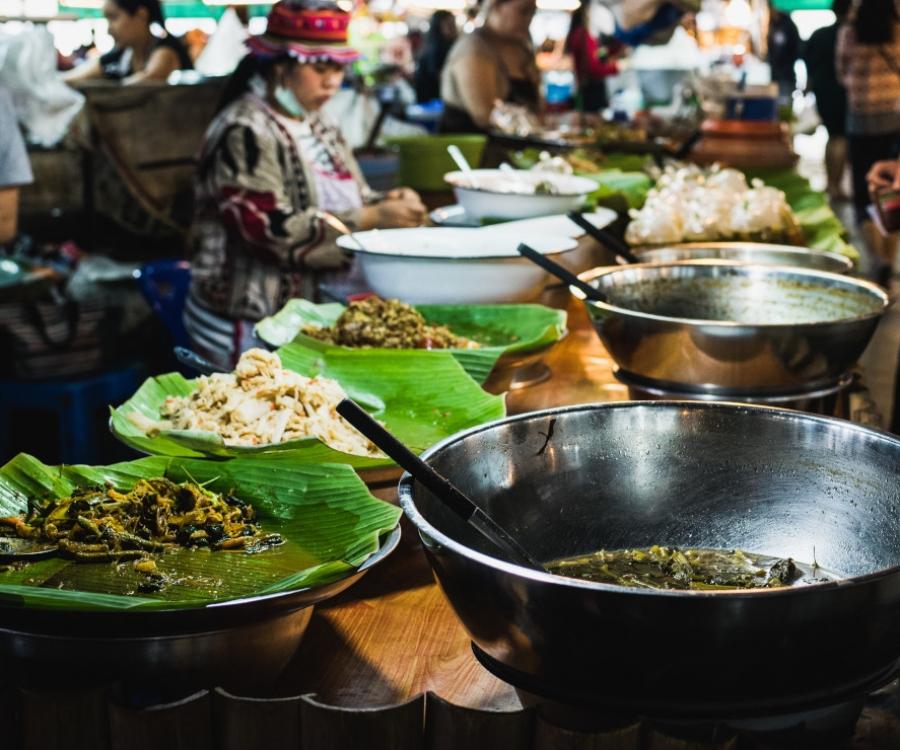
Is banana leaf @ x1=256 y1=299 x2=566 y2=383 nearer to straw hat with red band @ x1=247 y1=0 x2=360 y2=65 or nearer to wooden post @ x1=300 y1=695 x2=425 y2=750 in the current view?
wooden post @ x1=300 y1=695 x2=425 y2=750

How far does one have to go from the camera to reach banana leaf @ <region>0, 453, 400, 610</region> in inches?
44.5

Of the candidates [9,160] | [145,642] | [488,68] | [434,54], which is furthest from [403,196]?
[434,54]

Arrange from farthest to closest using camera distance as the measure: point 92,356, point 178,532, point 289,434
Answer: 1. point 92,356
2. point 289,434
3. point 178,532

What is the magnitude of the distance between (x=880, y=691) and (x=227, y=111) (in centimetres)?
309

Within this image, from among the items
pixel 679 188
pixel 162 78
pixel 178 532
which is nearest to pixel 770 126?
pixel 679 188

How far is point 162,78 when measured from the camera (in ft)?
21.5

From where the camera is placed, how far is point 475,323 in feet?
8.17

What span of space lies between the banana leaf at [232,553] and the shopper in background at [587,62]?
27.9 feet

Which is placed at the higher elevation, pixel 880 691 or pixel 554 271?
pixel 554 271

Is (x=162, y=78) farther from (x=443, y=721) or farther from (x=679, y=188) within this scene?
(x=443, y=721)

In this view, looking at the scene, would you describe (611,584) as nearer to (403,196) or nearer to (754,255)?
(754,255)

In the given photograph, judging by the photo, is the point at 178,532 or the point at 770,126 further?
the point at 770,126

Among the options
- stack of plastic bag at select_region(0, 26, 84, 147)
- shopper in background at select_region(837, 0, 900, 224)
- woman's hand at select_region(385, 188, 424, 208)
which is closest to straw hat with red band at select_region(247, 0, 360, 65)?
woman's hand at select_region(385, 188, 424, 208)

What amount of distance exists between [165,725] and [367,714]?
0.20 m
